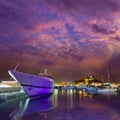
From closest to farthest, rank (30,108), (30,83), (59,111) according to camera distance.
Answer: (59,111)
(30,108)
(30,83)

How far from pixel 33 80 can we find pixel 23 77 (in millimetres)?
5563

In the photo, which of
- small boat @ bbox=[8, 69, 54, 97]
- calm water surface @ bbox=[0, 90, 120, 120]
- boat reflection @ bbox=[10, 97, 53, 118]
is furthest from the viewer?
small boat @ bbox=[8, 69, 54, 97]

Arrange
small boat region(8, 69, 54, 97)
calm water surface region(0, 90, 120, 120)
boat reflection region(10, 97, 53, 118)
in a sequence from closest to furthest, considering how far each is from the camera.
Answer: calm water surface region(0, 90, 120, 120) → boat reflection region(10, 97, 53, 118) → small boat region(8, 69, 54, 97)

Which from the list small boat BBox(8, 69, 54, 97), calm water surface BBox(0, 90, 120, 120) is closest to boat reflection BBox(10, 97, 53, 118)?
calm water surface BBox(0, 90, 120, 120)

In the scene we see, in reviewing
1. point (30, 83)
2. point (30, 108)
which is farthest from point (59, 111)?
point (30, 83)

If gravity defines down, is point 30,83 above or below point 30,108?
above

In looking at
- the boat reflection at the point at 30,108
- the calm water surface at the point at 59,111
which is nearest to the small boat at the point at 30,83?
the calm water surface at the point at 59,111

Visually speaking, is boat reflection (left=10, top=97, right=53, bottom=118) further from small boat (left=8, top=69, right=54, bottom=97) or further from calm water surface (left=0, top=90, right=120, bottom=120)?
small boat (left=8, top=69, right=54, bottom=97)

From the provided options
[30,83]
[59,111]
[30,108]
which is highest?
[30,83]

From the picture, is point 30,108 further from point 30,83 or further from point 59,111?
point 30,83

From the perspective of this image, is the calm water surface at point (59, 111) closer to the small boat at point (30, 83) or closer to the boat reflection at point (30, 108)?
the boat reflection at point (30, 108)

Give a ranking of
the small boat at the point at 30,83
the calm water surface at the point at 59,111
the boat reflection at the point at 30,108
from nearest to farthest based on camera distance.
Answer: the calm water surface at the point at 59,111 → the boat reflection at the point at 30,108 → the small boat at the point at 30,83

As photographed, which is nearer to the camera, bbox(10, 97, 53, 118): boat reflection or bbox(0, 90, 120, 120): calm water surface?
bbox(0, 90, 120, 120): calm water surface

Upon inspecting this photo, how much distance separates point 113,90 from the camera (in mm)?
126875
